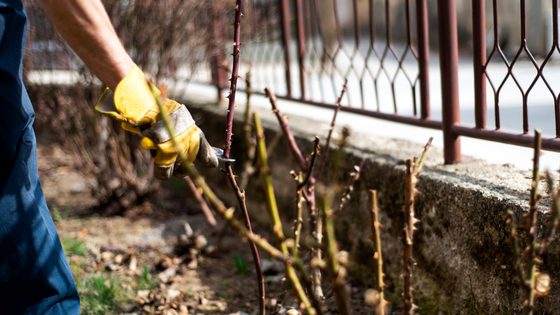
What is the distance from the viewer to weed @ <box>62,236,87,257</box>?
2525 millimetres

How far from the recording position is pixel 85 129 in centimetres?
346

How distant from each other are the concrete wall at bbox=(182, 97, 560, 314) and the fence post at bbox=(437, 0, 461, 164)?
8 cm

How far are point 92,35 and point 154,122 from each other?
0.91 ft

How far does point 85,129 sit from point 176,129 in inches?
98.6

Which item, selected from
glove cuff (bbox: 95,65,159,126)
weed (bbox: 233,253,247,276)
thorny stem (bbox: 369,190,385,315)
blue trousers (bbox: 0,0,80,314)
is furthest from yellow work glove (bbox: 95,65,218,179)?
weed (bbox: 233,253,247,276)

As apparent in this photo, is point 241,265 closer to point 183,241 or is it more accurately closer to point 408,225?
point 183,241

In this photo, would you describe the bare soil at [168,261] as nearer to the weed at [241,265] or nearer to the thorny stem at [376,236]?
the weed at [241,265]

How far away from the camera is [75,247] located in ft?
8.30

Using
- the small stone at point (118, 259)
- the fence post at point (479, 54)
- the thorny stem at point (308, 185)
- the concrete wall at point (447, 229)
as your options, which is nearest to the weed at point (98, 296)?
the small stone at point (118, 259)

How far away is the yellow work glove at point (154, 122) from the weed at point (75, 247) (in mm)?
1484

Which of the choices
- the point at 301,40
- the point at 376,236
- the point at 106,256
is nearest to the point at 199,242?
the point at 106,256

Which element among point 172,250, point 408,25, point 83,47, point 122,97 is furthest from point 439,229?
point 172,250

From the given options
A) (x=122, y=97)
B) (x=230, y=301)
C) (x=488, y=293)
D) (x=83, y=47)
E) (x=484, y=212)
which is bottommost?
(x=230, y=301)

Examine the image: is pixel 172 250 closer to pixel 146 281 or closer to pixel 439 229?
pixel 146 281
